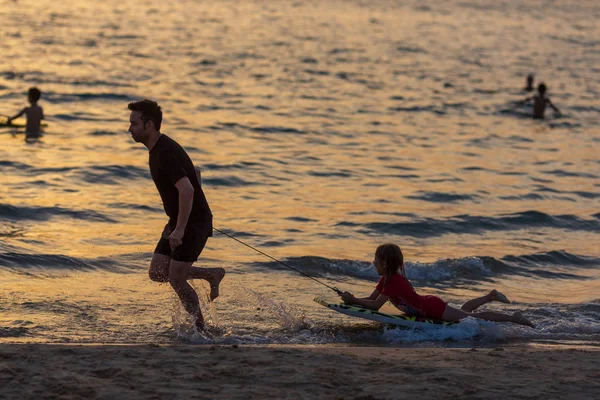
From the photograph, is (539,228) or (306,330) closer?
(306,330)

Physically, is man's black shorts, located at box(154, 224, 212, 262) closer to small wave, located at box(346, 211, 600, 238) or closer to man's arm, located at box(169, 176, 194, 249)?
man's arm, located at box(169, 176, 194, 249)

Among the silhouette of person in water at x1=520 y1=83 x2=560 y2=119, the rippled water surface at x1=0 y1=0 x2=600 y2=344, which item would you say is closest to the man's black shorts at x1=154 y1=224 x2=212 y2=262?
the rippled water surface at x1=0 y1=0 x2=600 y2=344

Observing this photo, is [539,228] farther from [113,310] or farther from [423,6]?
[423,6]

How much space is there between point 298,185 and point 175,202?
8866 mm

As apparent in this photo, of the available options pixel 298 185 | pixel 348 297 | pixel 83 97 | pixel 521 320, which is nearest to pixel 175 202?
pixel 348 297

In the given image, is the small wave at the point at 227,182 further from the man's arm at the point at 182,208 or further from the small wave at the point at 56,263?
the man's arm at the point at 182,208

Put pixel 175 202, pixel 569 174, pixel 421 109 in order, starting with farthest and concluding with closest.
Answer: pixel 421 109, pixel 569 174, pixel 175 202

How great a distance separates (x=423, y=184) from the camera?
1752cm

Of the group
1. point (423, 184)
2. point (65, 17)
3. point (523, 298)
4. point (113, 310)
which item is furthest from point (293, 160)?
point (65, 17)

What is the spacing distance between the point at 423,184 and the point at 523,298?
6549 millimetres

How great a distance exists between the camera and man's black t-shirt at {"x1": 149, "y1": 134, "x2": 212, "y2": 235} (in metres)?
7.83

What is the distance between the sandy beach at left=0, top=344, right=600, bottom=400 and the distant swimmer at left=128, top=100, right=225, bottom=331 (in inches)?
26.7

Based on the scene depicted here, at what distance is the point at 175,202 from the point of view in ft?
26.2

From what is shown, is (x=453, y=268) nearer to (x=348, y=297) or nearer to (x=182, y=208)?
(x=348, y=297)
